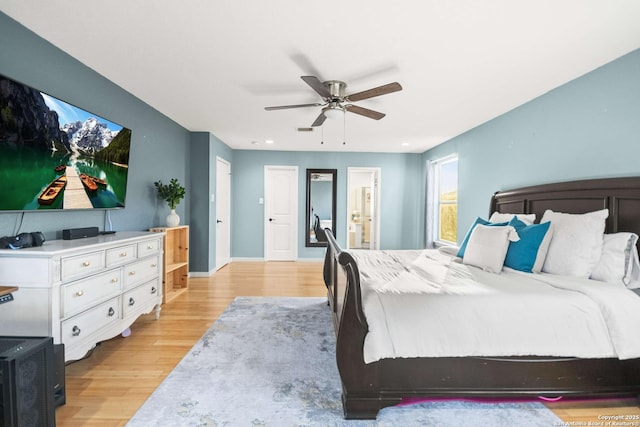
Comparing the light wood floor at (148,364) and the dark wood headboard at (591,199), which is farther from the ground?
the dark wood headboard at (591,199)

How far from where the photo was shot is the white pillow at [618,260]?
1968mm

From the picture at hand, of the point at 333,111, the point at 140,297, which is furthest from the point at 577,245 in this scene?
the point at 140,297

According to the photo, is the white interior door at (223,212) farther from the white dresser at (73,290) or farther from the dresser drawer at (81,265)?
the dresser drawer at (81,265)

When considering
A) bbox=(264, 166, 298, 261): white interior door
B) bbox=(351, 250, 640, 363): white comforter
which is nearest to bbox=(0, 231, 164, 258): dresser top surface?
bbox=(351, 250, 640, 363): white comforter

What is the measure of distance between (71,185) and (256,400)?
7.10ft

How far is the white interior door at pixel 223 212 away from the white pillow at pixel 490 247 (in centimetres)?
426

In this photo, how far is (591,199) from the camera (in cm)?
239

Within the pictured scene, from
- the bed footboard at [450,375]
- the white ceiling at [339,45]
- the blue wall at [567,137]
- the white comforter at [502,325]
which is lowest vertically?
the bed footboard at [450,375]

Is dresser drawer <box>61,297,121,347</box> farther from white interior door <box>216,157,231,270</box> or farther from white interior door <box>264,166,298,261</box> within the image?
white interior door <box>264,166,298,261</box>

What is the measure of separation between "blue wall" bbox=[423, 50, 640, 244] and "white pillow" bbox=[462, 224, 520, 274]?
93 cm

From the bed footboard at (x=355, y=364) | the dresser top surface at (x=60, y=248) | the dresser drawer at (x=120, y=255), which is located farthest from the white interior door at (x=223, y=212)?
the bed footboard at (x=355, y=364)

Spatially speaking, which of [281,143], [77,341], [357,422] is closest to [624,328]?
[357,422]

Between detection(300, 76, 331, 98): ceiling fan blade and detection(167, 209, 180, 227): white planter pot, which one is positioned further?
detection(167, 209, 180, 227): white planter pot

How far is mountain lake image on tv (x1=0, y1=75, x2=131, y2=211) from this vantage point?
1.82 metres
